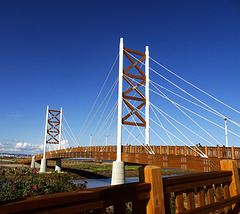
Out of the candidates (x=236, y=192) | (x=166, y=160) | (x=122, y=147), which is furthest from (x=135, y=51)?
(x=236, y=192)

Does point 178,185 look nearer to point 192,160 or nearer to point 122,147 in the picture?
point 192,160

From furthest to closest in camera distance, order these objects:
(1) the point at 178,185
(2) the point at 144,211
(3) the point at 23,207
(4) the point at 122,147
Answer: (4) the point at 122,147 < (1) the point at 178,185 < (2) the point at 144,211 < (3) the point at 23,207

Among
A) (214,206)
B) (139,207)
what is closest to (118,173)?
(214,206)

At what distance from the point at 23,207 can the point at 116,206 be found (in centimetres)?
83

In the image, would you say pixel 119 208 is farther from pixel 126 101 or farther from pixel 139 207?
pixel 126 101

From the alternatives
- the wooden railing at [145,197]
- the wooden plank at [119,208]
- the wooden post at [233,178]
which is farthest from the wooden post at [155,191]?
the wooden post at [233,178]

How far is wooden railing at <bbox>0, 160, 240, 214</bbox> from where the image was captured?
1493 millimetres

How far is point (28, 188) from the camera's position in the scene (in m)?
6.63

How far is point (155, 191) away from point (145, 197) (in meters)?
0.12

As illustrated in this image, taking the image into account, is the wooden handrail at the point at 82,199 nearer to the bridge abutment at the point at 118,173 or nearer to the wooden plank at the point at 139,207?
the wooden plank at the point at 139,207

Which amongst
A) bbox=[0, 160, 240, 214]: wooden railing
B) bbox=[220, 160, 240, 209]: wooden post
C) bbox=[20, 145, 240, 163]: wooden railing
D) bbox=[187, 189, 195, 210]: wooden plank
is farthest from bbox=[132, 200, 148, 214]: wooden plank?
bbox=[20, 145, 240, 163]: wooden railing

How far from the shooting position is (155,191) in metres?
2.12

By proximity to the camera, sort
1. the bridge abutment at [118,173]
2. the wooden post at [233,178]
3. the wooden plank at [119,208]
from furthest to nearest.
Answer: the bridge abutment at [118,173] < the wooden post at [233,178] < the wooden plank at [119,208]

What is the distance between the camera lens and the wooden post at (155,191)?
6.84 feet
